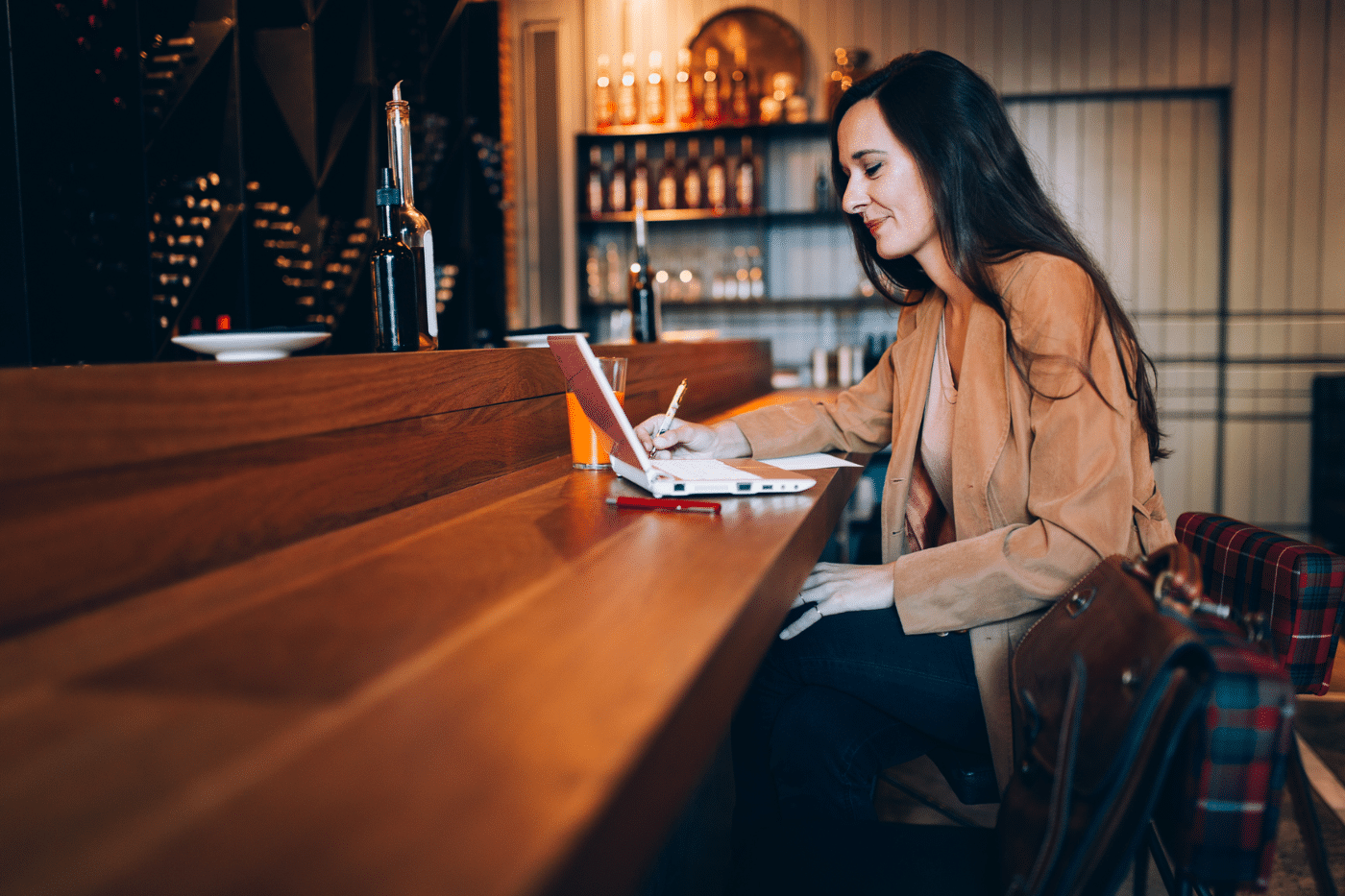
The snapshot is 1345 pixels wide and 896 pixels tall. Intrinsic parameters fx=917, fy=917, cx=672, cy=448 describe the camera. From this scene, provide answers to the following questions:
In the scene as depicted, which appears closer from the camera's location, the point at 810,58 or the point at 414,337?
the point at 414,337

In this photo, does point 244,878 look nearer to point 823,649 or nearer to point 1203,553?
point 823,649

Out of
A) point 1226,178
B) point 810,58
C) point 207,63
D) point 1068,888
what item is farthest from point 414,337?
point 1226,178

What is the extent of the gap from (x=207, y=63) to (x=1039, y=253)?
2.44 meters

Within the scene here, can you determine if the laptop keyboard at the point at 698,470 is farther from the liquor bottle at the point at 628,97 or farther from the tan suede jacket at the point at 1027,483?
the liquor bottle at the point at 628,97

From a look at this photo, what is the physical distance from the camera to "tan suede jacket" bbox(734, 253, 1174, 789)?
3.82ft

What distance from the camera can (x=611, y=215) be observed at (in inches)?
188

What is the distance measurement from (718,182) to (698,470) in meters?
3.64

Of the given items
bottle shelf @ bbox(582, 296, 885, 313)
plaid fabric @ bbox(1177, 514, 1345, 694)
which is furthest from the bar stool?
bottle shelf @ bbox(582, 296, 885, 313)

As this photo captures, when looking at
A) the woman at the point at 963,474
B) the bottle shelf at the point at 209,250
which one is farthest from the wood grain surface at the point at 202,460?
the bottle shelf at the point at 209,250

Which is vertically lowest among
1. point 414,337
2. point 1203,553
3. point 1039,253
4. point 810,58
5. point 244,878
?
point 1203,553

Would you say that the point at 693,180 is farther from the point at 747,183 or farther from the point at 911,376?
the point at 911,376

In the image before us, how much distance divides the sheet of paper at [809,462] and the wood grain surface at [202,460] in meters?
0.50

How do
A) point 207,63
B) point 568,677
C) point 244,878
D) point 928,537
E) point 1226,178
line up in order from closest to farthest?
point 244,878 → point 568,677 → point 928,537 → point 207,63 → point 1226,178

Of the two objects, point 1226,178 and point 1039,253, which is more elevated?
point 1226,178
